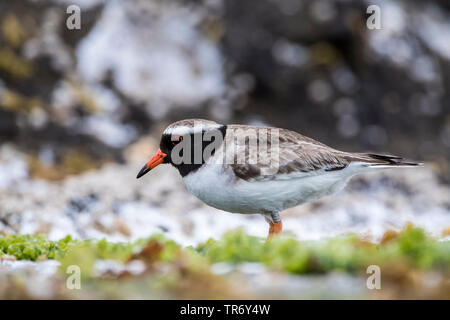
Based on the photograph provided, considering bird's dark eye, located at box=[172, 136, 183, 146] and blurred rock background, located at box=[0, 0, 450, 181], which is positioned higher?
blurred rock background, located at box=[0, 0, 450, 181]

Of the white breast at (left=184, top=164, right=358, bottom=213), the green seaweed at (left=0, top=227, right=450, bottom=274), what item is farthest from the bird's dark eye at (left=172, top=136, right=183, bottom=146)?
the green seaweed at (left=0, top=227, right=450, bottom=274)

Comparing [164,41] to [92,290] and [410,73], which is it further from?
[92,290]

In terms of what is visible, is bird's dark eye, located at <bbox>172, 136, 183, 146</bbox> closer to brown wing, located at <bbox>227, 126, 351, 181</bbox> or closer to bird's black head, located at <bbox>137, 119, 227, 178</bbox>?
bird's black head, located at <bbox>137, 119, 227, 178</bbox>

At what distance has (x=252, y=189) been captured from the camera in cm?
562

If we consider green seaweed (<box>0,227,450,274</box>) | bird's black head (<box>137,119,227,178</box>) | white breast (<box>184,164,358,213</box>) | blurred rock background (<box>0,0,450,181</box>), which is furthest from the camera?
blurred rock background (<box>0,0,450,181</box>)

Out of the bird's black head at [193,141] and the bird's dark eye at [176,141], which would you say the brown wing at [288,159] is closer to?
the bird's black head at [193,141]

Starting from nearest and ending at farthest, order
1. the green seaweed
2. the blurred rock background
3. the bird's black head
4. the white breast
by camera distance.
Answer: the green seaweed < the white breast < the bird's black head < the blurred rock background

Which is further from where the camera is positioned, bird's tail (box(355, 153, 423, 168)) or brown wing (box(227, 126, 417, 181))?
bird's tail (box(355, 153, 423, 168))

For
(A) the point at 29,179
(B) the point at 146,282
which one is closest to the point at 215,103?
(A) the point at 29,179

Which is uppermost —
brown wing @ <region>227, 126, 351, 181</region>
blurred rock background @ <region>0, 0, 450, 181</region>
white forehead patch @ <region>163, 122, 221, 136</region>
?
blurred rock background @ <region>0, 0, 450, 181</region>

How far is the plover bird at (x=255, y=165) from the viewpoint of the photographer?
5668mm

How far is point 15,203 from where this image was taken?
9.02 meters

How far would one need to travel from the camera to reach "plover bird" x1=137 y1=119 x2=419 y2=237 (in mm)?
5668

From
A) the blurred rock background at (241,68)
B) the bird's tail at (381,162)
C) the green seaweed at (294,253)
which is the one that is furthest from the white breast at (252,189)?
the blurred rock background at (241,68)
